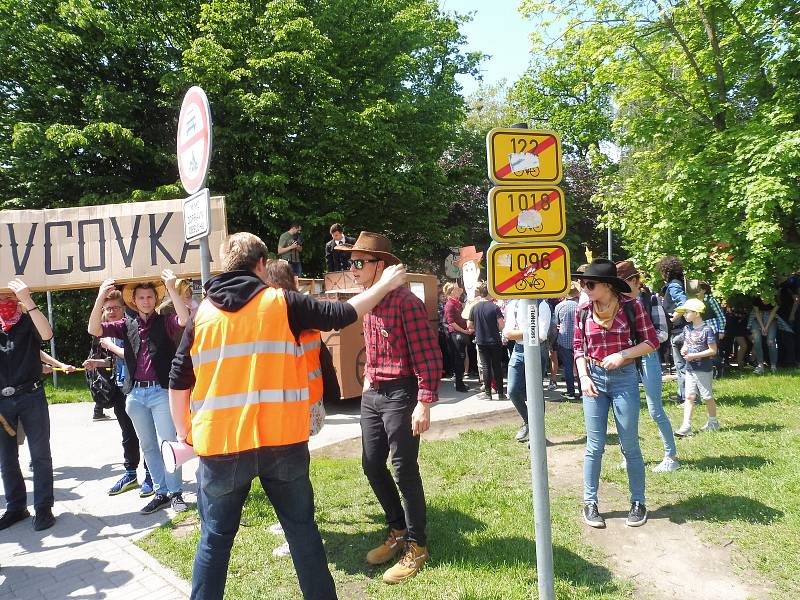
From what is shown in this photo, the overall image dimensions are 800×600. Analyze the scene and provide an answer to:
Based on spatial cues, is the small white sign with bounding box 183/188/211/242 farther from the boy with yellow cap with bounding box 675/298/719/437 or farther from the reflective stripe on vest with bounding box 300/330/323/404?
the boy with yellow cap with bounding box 675/298/719/437

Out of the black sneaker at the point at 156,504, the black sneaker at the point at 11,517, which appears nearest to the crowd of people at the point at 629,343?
the black sneaker at the point at 156,504

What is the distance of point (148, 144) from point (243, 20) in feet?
15.1

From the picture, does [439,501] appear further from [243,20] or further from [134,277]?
[243,20]

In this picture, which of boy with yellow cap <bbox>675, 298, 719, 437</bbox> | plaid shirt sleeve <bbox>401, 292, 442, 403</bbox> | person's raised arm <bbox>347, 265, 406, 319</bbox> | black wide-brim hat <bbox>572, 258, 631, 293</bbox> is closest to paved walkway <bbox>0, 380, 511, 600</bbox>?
plaid shirt sleeve <bbox>401, 292, 442, 403</bbox>

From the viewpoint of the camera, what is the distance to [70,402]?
1127 cm

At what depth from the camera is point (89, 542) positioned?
175 inches

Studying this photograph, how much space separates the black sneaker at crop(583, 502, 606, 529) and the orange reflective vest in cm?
262

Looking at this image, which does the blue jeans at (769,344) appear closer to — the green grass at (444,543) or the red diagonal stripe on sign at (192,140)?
the green grass at (444,543)

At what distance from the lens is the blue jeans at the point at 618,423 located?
166 inches

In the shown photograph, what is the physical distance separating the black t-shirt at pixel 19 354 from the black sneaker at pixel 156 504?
1.46 m

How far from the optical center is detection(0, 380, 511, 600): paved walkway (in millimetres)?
3682

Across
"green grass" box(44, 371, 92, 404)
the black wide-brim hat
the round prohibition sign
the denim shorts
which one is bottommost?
"green grass" box(44, 371, 92, 404)

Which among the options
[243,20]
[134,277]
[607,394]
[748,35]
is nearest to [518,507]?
[607,394]

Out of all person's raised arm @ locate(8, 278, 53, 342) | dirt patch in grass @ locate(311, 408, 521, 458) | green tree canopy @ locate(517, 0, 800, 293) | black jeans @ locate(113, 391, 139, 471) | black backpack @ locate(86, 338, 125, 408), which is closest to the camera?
person's raised arm @ locate(8, 278, 53, 342)
